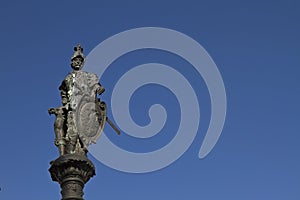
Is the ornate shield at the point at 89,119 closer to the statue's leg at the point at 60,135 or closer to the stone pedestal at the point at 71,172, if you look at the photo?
the statue's leg at the point at 60,135

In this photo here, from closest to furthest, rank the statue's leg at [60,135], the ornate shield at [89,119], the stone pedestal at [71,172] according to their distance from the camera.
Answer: the stone pedestal at [71,172], the statue's leg at [60,135], the ornate shield at [89,119]

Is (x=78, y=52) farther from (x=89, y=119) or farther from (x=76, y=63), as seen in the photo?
(x=89, y=119)

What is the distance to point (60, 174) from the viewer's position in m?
16.1

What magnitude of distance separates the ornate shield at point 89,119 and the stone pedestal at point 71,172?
19.7 inches

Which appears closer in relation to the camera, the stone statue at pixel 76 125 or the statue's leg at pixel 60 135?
the stone statue at pixel 76 125

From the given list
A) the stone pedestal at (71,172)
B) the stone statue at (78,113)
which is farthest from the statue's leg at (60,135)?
the stone pedestal at (71,172)

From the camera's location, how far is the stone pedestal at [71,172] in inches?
625

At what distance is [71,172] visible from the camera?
16.0 metres

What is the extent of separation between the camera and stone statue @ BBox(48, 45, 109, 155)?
1645 centimetres

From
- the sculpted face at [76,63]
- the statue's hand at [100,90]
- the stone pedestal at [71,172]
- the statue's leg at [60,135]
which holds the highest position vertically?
the sculpted face at [76,63]

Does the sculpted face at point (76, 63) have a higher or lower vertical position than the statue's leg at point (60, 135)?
higher

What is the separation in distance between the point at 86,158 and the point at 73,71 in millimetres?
2248

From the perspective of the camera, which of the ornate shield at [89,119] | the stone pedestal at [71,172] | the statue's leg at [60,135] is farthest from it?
the ornate shield at [89,119]

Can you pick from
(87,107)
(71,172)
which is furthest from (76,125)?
(71,172)
